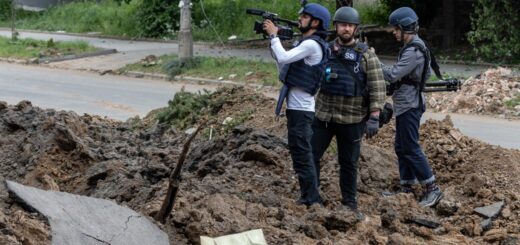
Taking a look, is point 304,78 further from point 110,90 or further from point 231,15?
point 231,15

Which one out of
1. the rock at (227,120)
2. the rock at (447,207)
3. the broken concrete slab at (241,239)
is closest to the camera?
the broken concrete slab at (241,239)

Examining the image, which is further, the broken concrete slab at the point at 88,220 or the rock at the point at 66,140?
the rock at the point at 66,140

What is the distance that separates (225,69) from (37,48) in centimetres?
703

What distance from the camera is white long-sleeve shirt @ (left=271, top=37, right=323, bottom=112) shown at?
6.92 meters

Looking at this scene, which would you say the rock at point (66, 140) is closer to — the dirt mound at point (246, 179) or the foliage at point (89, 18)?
the dirt mound at point (246, 179)

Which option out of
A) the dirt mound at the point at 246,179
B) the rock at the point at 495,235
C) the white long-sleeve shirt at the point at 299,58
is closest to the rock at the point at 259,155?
the dirt mound at the point at 246,179

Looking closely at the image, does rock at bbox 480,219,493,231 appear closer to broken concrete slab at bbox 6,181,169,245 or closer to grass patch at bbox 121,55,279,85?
broken concrete slab at bbox 6,181,169,245

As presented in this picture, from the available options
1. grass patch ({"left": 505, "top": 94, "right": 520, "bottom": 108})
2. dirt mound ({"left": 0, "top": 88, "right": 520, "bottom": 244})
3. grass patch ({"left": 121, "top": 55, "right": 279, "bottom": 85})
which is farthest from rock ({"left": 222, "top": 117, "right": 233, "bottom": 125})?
grass patch ({"left": 121, "top": 55, "right": 279, "bottom": 85})

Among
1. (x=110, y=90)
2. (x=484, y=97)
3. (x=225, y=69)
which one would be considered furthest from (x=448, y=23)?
(x=110, y=90)

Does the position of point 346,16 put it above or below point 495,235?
above

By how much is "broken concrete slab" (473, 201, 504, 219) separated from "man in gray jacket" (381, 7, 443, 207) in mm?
464

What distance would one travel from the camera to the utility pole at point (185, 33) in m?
20.1

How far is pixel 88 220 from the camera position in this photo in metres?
5.31

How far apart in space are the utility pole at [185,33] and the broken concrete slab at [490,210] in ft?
43.3
